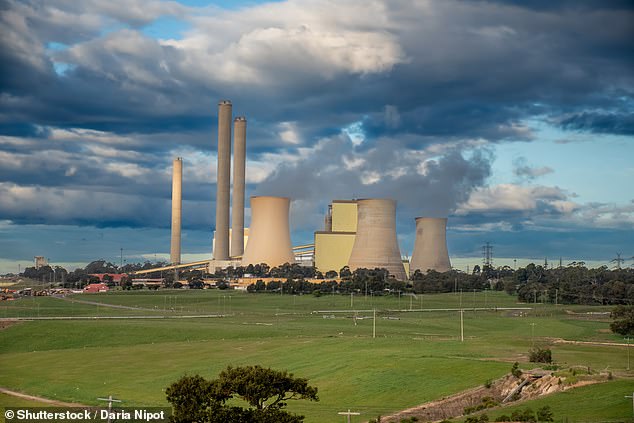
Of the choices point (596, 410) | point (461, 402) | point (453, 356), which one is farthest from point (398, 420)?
point (453, 356)

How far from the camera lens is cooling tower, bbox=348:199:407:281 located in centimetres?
12188

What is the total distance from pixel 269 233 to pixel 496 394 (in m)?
86.5

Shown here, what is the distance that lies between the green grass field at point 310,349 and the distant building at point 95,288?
30.2 metres

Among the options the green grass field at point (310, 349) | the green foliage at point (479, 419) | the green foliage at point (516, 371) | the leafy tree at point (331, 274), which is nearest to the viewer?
the green foliage at point (479, 419)

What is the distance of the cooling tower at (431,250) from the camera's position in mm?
135125

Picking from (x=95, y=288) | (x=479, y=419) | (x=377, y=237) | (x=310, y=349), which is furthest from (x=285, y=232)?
(x=479, y=419)

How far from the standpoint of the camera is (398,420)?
36.5m

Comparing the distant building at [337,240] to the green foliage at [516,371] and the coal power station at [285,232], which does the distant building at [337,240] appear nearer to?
the coal power station at [285,232]

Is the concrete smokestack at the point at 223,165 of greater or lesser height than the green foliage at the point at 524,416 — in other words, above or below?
above

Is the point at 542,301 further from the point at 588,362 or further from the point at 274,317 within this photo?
the point at 588,362

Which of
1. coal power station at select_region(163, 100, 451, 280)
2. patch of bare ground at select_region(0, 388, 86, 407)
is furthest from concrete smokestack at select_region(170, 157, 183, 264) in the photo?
patch of bare ground at select_region(0, 388, 86, 407)

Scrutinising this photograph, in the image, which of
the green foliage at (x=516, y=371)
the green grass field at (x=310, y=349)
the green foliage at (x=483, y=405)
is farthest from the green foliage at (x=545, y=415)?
the green foliage at (x=516, y=371)

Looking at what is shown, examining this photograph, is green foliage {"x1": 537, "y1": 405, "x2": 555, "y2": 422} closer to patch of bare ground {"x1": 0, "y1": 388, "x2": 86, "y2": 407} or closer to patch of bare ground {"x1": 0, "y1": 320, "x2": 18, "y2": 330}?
patch of bare ground {"x1": 0, "y1": 388, "x2": 86, "y2": 407}

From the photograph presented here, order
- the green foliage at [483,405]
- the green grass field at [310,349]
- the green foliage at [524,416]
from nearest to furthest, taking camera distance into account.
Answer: the green foliage at [524,416], the green foliage at [483,405], the green grass field at [310,349]
